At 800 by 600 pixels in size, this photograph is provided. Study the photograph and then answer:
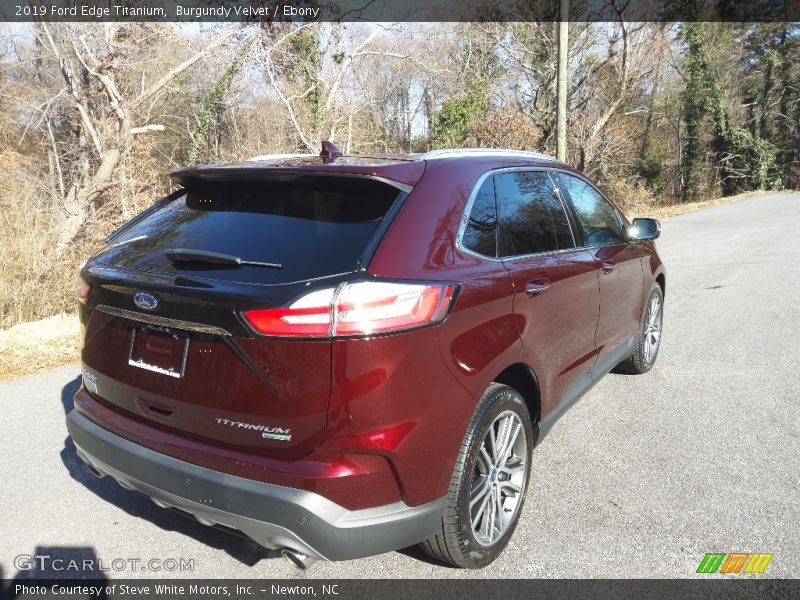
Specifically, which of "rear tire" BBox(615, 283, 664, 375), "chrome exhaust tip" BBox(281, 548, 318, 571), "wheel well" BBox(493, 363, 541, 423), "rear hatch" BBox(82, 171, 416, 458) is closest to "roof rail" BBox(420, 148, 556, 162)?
"rear hatch" BBox(82, 171, 416, 458)

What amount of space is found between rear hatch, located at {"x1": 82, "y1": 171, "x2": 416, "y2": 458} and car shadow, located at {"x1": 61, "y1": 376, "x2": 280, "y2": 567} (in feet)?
1.81

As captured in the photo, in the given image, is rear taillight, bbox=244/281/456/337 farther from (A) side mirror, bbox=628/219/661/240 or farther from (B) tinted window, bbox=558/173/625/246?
(A) side mirror, bbox=628/219/661/240

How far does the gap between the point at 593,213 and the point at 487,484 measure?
2.13 metres

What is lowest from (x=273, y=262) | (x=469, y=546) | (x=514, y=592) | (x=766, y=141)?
(x=514, y=592)

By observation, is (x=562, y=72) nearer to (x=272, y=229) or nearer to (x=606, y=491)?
(x=606, y=491)

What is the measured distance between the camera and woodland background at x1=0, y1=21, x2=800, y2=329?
11.6m

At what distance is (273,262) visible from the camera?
7.26ft

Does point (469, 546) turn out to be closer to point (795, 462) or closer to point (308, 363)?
point (308, 363)

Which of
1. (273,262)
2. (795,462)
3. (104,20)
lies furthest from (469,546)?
(104,20)

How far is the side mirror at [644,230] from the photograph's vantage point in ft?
14.1

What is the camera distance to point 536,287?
113 inches

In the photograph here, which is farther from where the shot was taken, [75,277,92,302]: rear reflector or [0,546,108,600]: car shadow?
[75,277,92,302]: rear reflector

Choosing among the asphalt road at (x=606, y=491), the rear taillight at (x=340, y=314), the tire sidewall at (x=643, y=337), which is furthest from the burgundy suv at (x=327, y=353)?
the tire sidewall at (x=643, y=337)

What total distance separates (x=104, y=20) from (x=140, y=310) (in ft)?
44.5
